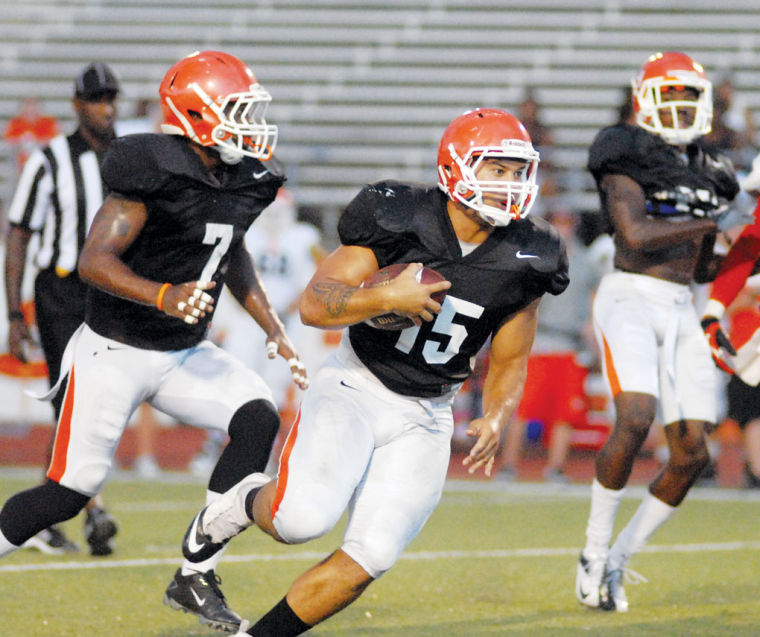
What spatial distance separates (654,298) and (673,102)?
2.39 ft

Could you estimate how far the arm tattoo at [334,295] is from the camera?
129 inches

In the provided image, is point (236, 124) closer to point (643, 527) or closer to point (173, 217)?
point (173, 217)

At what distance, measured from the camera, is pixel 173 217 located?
392 centimetres

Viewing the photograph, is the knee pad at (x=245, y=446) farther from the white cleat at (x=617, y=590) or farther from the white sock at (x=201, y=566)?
the white cleat at (x=617, y=590)

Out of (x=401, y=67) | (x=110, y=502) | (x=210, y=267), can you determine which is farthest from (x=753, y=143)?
(x=210, y=267)

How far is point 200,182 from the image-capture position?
12.9 feet

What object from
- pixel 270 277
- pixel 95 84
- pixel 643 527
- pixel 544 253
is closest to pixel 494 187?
pixel 544 253

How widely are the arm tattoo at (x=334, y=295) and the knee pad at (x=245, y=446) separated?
0.78 m

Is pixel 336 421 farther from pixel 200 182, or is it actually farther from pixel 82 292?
pixel 82 292

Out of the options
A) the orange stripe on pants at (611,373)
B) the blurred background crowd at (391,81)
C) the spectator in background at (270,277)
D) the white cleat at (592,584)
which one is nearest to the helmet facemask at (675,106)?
the orange stripe on pants at (611,373)

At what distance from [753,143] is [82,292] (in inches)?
255

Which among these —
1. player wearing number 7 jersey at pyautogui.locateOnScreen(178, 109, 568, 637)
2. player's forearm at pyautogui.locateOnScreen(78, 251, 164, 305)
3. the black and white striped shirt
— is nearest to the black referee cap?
the black and white striped shirt

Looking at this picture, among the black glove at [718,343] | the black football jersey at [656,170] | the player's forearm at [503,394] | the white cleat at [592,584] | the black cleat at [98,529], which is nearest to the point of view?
the player's forearm at [503,394]

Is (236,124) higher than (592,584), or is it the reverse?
(236,124)
